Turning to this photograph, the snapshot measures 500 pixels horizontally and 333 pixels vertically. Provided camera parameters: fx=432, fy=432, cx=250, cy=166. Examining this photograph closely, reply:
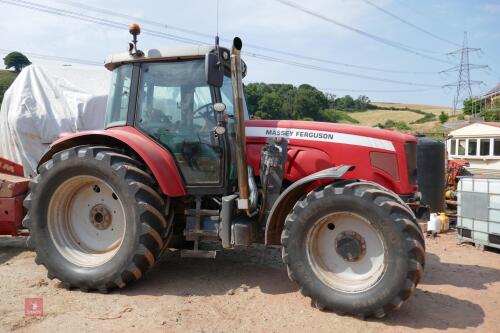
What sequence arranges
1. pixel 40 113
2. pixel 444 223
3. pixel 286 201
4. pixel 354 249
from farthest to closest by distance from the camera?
1. pixel 40 113
2. pixel 444 223
3. pixel 286 201
4. pixel 354 249

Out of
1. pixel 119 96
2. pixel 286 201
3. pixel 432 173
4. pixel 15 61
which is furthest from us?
pixel 15 61

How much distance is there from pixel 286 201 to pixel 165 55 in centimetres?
195

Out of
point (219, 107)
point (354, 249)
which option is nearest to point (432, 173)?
point (354, 249)

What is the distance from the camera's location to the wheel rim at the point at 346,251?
12.3 feet

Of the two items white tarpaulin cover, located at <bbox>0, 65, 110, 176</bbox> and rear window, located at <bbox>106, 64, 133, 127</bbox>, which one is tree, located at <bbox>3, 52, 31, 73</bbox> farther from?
rear window, located at <bbox>106, 64, 133, 127</bbox>

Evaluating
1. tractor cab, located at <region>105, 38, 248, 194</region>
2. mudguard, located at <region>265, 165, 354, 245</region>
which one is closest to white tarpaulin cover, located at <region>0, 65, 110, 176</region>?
tractor cab, located at <region>105, 38, 248, 194</region>

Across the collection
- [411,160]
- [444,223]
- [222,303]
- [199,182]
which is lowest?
[222,303]

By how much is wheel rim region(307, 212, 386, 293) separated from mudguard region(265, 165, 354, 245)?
37 centimetres

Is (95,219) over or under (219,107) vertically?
under

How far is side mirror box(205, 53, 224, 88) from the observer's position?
383 centimetres

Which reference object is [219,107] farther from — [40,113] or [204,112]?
[40,113]

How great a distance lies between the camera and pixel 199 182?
447cm

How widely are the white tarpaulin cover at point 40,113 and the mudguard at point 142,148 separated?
19.0 ft

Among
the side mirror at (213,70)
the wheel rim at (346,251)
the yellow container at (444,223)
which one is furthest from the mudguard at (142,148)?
the yellow container at (444,223)
